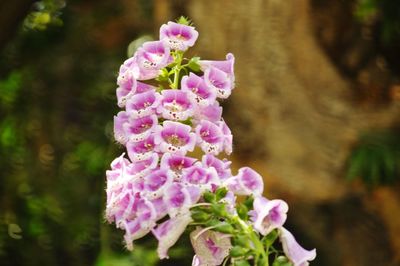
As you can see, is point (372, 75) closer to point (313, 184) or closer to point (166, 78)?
point (313, 184)

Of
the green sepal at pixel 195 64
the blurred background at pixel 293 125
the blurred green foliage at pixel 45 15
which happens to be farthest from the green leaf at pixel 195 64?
the blurred green foliage at pixel 45 15

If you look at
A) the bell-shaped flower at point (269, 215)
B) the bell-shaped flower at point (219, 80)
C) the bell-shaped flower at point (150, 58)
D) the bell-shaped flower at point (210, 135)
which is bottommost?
the bell-shaped flower at point (269, 215)

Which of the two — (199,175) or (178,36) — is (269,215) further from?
(178,36)

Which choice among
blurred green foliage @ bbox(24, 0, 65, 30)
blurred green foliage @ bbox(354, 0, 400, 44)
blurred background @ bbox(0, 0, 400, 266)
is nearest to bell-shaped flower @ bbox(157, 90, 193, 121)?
blurred background @ bbox(0, 0, 400, 266)

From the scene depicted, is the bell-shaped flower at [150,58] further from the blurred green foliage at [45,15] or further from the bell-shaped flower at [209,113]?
the blurred green foliage at [45,15]


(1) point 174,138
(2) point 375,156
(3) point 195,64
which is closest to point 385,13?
(2) point 375,156

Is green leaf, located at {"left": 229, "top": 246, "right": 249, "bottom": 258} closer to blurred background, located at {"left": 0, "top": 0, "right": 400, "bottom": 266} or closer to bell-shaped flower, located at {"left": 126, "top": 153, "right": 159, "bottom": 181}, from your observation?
bell-shaped flower, located at {"left": 126, "top": 153, "right": 159, "bottom": 181}
